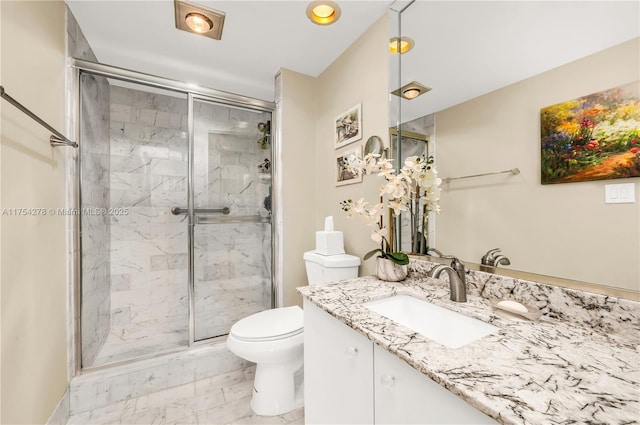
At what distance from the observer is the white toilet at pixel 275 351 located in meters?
1.39

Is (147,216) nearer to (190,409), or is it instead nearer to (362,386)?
(190,409)

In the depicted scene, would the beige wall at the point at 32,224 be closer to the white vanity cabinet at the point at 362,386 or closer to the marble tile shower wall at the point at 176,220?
the marble tile shower wall at the point at 176,220

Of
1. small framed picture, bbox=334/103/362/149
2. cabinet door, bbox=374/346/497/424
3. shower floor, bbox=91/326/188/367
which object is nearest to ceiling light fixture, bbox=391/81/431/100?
small framed picture, bbox=334/103/362/149

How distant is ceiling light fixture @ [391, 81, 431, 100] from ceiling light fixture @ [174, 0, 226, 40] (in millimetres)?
1131

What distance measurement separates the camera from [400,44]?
57.6 inches

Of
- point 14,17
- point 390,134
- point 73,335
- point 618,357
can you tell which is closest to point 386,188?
point 390,134

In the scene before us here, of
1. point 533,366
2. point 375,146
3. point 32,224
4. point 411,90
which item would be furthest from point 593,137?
point 32,224

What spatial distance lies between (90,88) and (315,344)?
2.17 m

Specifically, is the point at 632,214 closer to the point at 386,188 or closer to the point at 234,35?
the point at 386,188

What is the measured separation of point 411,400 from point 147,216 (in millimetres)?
2566

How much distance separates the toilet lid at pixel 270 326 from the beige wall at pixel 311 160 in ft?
1.47

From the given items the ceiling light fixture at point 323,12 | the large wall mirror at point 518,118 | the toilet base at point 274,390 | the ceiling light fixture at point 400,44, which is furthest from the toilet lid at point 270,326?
the ceiling light fixture at point 323,12

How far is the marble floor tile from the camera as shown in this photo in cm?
144

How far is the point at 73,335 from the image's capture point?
153cm
